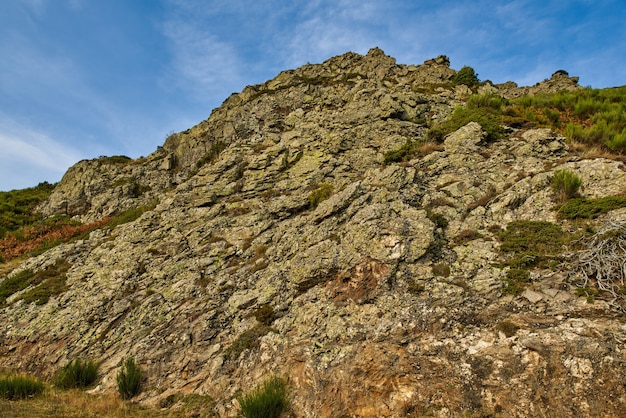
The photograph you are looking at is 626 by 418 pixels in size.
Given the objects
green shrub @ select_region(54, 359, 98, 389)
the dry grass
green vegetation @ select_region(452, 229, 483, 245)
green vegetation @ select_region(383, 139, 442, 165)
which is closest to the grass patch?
green vegetation @ select_region(452, 229, 483, 245)

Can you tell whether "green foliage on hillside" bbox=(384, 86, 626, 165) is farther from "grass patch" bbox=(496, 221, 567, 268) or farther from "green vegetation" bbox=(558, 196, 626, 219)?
"grass patch" bbox=(496, 221, 567, 268)

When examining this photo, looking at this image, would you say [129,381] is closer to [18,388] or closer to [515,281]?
[18,388]

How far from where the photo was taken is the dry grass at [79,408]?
32.7 ft

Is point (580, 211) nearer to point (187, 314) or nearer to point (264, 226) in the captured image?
point (264, 226)

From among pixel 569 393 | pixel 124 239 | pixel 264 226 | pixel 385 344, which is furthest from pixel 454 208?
pixel 124 239

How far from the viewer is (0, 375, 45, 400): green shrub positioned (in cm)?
1140

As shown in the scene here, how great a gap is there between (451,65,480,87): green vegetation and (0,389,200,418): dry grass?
3765 cm

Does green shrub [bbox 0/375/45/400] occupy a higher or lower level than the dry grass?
higher

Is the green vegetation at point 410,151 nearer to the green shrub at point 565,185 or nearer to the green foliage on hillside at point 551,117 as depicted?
the green foliage on hillside at point 551,117

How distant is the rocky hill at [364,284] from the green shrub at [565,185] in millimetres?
311

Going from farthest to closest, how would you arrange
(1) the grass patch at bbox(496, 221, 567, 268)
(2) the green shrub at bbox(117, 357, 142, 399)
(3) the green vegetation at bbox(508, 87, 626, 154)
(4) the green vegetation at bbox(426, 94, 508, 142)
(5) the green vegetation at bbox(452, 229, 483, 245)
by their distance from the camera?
1. (4) the green vegetation at bbox(426, 94, 508, 142)
2. (3) the green vegetation at bbox(508, 87, 626, 154)
3. (5) the green vegetation at bbox(452, 229, 483, 245)
4. (2) the green shrub at bbox(117, 357, 142, 399)
5. (1) the grass patch at bbox(496, 221, 567, 268)

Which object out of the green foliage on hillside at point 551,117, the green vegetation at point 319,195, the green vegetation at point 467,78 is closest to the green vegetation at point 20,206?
the green vegetation at point 319,195

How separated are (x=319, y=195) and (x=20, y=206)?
37137mm

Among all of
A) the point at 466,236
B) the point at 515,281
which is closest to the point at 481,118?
the point at 466,236
